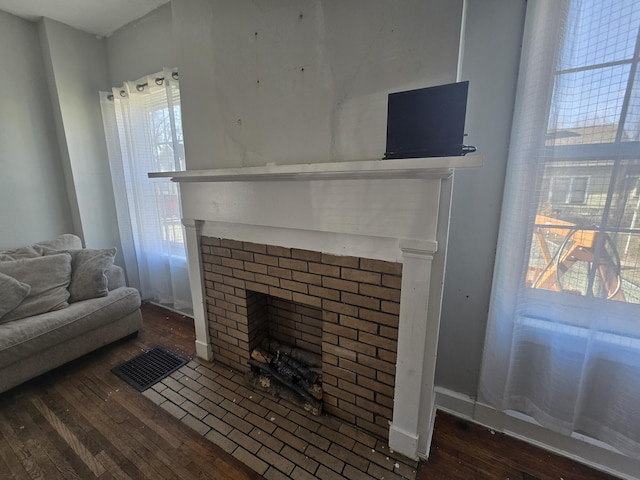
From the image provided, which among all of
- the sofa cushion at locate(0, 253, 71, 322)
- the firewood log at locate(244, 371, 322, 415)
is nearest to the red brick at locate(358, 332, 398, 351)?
the firewood log at locate(244, 371, 322, 415)

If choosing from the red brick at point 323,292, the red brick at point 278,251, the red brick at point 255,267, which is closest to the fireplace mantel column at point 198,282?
the red brick at point 255,267

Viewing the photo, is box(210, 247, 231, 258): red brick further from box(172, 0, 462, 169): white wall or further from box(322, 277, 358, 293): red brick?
box(322, 277, 358, 293): red brick

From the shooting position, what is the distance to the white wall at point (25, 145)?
2264 millimetres

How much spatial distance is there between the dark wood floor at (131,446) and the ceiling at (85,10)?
2.79 m

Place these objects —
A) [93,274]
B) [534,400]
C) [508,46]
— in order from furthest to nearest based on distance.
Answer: [93,274]
[534,400]
[508,46]

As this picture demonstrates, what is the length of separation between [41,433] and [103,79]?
2.90 metres

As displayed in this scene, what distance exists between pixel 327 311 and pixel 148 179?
85.5 inches

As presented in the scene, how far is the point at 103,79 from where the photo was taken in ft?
8.68

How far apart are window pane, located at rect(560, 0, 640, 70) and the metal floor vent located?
2.75m

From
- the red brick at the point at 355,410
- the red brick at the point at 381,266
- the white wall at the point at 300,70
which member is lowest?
the red brick at the point at 355,410

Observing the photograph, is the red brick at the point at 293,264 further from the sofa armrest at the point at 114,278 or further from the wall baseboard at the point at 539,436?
the sofa armrest at the point at 114,278

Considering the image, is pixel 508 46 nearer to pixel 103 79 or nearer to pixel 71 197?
pixel 103 79

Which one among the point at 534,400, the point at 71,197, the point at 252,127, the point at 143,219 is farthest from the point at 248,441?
the point at 71,197

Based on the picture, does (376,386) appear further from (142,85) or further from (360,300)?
(142,85)
